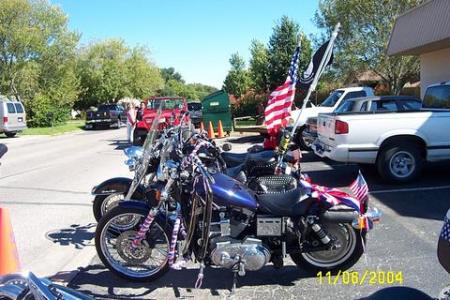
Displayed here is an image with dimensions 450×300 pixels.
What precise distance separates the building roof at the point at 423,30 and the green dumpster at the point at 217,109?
766cm

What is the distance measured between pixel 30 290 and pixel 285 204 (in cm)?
275

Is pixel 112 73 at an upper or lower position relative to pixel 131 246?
upper

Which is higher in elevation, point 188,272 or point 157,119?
point 157,119

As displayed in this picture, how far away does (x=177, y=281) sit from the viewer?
16.1 feet

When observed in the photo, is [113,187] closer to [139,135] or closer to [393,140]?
[393,140]

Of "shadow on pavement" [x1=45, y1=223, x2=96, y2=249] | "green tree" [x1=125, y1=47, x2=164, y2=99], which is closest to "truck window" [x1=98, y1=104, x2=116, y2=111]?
"green tree" [x1=125, y1=47, x2=164, y2=99]

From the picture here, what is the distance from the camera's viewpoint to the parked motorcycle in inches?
85.8

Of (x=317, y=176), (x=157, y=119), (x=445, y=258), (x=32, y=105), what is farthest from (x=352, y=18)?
(x=445, y=258)

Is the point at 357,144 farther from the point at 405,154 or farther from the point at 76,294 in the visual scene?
the point at 76,294

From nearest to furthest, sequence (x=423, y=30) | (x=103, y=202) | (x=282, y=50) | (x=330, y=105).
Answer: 1. (x=103, y=202)
2. (x=330, y=105)
3. (x=423, y=30)
4. (x=282, y=50)

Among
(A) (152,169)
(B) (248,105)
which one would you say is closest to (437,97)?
(A) (152,169)

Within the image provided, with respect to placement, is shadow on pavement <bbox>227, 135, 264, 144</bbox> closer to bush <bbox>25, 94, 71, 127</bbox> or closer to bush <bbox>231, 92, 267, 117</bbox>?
bush <bbox>231, 92, 267, 117</bbox>

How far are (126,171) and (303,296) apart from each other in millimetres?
8652

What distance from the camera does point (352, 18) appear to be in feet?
93.2
